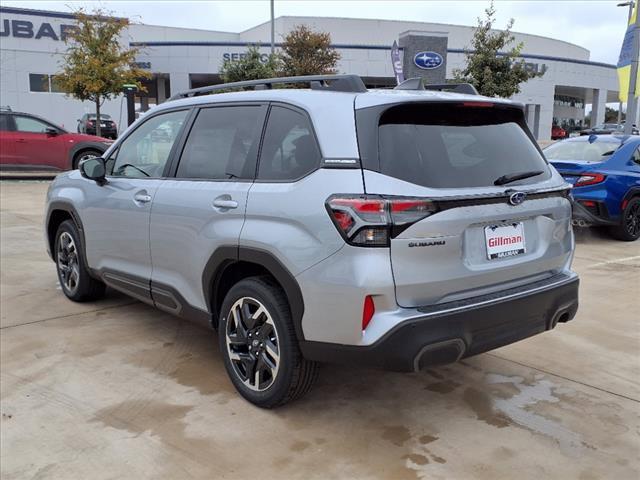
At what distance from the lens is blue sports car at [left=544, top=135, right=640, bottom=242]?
8148 mm

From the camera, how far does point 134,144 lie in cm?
454

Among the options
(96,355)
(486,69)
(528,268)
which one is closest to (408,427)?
(528,268)

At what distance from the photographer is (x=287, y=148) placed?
3.21 metres

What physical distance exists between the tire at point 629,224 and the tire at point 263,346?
6873 millimetres

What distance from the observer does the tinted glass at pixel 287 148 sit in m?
3.06

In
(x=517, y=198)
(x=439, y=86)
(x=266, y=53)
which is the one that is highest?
(x=266, y=53)

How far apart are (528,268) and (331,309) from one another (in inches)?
46.1

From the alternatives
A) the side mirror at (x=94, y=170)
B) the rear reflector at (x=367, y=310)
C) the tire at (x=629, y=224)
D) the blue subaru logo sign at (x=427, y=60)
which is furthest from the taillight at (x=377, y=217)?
the blue subaru logo sign at (x=427, y=60)

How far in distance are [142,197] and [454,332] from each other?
2.40m

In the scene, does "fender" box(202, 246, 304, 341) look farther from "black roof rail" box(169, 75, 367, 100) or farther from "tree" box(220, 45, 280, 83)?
"tree" box(220, 45, 280, 83)

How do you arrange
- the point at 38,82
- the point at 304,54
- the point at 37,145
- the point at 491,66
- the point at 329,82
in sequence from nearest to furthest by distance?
the point at 329,82 < the point at 37,145 < the point at 491,66 < the point at 38,82 < the point at 304,54

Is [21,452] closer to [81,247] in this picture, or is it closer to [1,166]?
[81,247]

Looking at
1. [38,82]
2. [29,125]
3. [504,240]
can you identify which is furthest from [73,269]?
[38,82]

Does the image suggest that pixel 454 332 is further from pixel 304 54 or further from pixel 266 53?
pixel 266 53
